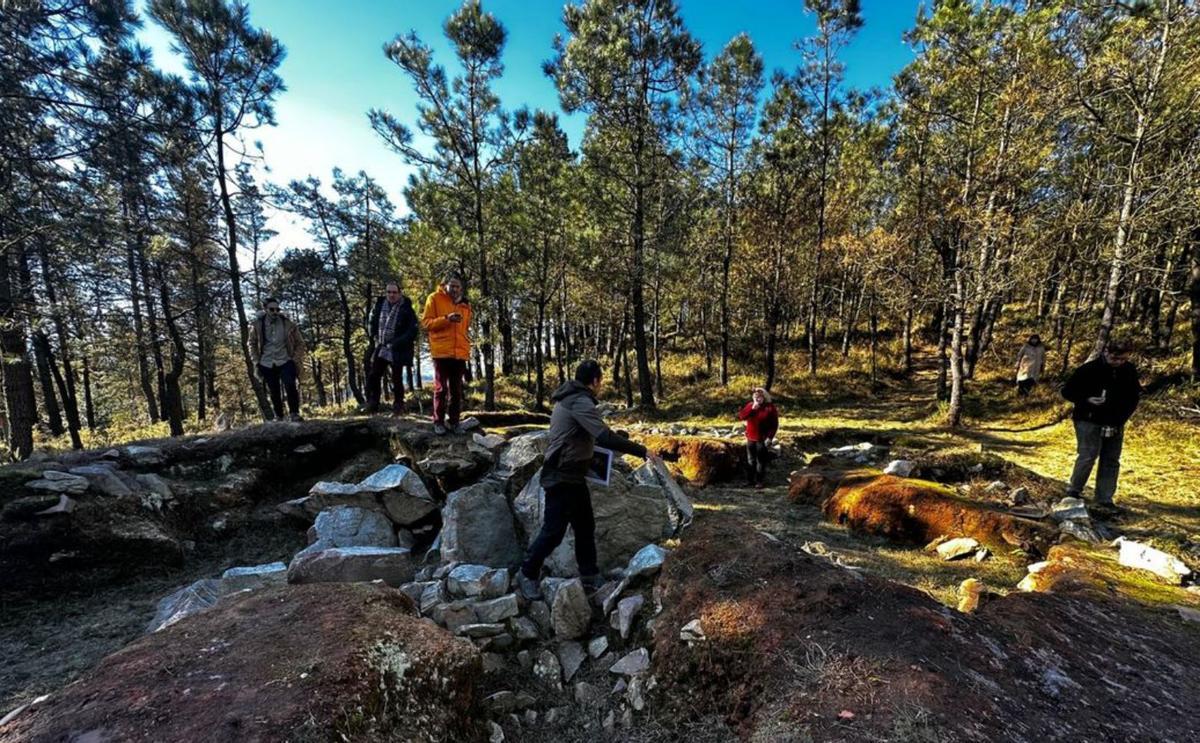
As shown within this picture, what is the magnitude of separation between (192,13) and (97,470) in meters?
10.4

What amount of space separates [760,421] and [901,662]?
6.57 m

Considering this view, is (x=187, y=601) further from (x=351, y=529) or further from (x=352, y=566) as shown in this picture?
(x=351, y=529)

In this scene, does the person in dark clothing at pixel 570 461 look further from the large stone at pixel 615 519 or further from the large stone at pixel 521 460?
the large stone at pixel 521 460

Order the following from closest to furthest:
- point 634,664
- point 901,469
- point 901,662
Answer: point 901,662 < point 634,664 < point 901,469

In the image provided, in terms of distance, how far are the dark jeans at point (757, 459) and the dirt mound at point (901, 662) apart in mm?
5378

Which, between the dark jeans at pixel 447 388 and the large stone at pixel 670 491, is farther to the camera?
the dark jeans at pixel 447 388

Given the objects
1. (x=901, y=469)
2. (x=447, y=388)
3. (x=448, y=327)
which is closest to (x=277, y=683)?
(x=448, y=327)

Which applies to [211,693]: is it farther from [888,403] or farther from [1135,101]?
[888,403]

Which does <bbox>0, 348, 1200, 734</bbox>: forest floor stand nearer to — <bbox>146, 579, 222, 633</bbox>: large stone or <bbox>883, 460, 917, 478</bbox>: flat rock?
<bbox>146, 579, 222, 633</bbox>: large stone

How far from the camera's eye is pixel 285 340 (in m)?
8.52

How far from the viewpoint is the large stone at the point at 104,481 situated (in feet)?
18.9

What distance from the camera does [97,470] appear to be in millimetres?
5953

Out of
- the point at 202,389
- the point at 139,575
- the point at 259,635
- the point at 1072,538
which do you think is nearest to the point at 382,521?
the point at 139,575

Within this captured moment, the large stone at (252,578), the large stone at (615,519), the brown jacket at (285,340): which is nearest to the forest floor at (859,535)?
the large stone at (252,578)
